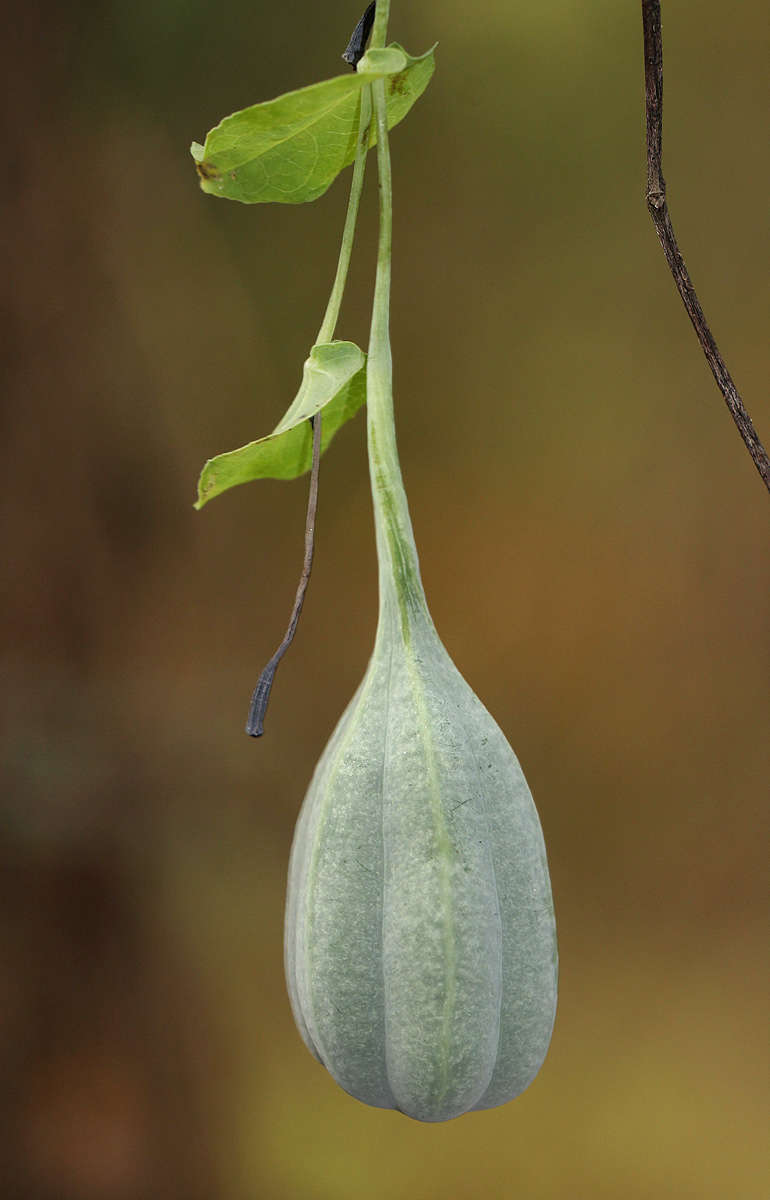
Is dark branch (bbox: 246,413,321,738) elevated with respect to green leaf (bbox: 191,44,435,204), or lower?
lower

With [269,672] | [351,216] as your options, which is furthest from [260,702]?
[351,216]

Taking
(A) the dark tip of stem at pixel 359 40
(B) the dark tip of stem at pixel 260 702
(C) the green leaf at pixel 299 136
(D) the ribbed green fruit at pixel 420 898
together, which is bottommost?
(D) the ribbed green fruit at pixel 420 898

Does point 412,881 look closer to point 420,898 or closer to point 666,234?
point 420,898

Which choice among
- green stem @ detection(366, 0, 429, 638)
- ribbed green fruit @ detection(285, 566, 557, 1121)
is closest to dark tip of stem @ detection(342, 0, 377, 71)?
green stem @ detection(366, 0, 429, 638)

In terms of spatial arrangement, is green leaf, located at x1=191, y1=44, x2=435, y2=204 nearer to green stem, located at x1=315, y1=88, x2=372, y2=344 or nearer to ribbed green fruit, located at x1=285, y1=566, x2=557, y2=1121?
green stem, located at x1=315, y1=88, x2=372, y2=344

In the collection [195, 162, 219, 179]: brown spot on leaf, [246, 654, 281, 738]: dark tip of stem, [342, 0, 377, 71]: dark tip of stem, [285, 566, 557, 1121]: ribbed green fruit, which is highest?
[342, 0, 377, 71]: dark tip of stem

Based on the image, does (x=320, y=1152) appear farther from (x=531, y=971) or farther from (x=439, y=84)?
(x=439, y=84)

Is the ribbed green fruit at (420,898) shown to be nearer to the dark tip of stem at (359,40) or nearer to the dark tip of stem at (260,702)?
the dark tip of stem at (260,702)

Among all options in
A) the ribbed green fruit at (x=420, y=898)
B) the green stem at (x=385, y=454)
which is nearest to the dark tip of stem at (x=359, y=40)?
the green stem at (x=385, y=454)
